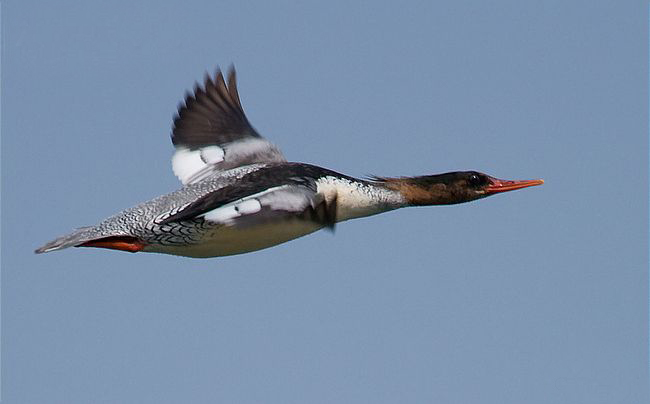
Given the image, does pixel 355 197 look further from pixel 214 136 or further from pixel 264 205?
pixel 214 136

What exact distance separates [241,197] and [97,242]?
4.37 ft

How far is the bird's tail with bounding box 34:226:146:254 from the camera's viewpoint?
10.3 meters

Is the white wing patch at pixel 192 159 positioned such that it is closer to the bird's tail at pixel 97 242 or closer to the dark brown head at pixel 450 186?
the bird's tail at pixel 97 242

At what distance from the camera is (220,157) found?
1213 centimetres

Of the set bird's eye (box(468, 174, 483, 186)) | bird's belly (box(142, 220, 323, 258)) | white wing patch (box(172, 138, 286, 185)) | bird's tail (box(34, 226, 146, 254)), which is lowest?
bird's belly (box(142, 220, 323, 258))

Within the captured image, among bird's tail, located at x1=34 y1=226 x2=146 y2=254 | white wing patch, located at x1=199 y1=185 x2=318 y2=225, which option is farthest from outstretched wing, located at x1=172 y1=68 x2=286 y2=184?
white wing patch, located at x1=199 y1=185 x2=318 y2=225

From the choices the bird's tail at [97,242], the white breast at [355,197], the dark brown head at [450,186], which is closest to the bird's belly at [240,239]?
the bird's tail at [97,242]

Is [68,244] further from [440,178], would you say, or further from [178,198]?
[440,178]

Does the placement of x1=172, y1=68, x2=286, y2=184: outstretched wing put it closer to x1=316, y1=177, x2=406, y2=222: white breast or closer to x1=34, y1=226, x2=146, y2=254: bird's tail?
x1=316, y1=177, x2=406, y2=222: white breast

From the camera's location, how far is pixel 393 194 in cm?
1116

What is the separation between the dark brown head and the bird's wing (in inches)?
48.0

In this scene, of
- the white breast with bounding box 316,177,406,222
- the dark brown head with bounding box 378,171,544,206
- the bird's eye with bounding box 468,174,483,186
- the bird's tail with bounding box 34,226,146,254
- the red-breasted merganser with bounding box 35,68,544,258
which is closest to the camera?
the red-breasted merganser with bounding box 35,68,544,258

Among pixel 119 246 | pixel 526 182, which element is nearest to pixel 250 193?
pixel 119 246

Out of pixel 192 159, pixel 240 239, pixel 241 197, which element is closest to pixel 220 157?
pixel 192 159
